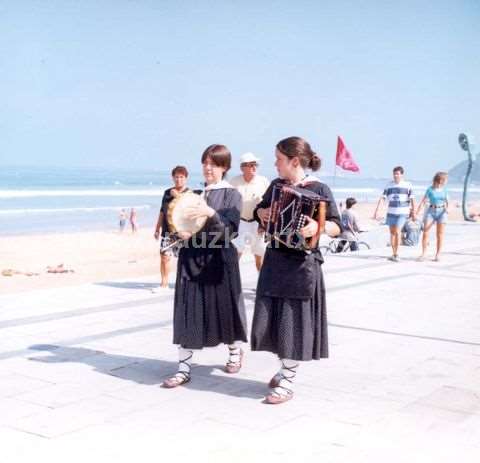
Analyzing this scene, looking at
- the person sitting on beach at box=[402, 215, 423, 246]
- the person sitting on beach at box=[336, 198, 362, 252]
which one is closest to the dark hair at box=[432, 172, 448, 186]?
the person sitting on beach at box=[336, 198, 362, 252]

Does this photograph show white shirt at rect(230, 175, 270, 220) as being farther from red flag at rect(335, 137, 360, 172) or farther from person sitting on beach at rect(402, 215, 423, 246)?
red flag at rect(335, 137, 360, 172)

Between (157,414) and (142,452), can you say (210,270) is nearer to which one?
(157,414)

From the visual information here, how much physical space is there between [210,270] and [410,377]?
5.20ft

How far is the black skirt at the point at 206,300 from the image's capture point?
5012 millimetres

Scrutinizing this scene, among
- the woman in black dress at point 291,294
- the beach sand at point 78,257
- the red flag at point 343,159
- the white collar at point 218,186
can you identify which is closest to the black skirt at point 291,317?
the woman in black dress at point 291,294

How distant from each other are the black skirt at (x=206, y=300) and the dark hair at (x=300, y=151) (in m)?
0.81

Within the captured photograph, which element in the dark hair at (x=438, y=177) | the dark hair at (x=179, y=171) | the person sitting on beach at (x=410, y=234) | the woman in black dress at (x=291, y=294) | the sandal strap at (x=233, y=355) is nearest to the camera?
the woman in black dress at (x=291, y=294)

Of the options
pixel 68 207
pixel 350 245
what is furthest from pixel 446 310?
pixel 68 207

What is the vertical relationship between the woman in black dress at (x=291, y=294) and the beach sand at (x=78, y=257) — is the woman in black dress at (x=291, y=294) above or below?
above

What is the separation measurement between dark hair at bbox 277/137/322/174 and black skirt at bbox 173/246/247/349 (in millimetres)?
807

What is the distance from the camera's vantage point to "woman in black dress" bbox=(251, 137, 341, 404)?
465 cm

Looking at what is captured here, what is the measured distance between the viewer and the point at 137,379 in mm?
5230

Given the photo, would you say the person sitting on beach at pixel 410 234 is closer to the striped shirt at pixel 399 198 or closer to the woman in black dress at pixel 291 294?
the striped shirt at pixel 399 198

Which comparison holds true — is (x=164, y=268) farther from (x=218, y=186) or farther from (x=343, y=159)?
(x=343, y=159)
